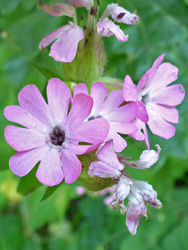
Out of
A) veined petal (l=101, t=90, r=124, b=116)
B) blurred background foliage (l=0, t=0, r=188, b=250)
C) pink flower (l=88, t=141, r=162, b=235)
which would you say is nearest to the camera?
pink flower (l=88, t=141, r=162, b=235)

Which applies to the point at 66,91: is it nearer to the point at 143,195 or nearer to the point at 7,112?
the point at 7,112

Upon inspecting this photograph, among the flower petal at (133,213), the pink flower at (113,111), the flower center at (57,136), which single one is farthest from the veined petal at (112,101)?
the flower petal at (133,213)

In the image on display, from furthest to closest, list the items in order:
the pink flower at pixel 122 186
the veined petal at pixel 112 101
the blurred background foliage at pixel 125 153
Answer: the blurred background foliage at pixel 125 153 → the veined petal at pixel 112 101 → the pink flower at pixel 122 186

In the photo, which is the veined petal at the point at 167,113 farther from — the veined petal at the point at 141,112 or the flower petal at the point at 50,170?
the flower petal at the point at 50,170

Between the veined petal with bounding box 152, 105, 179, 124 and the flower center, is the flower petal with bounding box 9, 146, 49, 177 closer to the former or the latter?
the flower center

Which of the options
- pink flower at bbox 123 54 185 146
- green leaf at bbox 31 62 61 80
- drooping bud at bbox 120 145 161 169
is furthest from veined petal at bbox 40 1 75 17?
drooping bud at bbox 120 145 161 169

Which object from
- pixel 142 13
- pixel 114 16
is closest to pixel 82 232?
pixel 142 13

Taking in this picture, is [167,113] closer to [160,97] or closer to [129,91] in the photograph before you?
[160,97]
